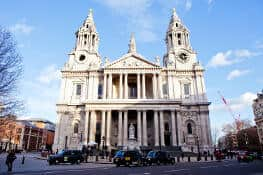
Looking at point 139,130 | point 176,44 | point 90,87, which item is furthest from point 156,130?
point 176,44

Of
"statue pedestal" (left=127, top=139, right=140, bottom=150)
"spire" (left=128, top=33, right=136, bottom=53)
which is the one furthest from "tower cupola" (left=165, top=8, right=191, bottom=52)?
"statue pedestal" (left=127, top=139, right=140, bottom=150)

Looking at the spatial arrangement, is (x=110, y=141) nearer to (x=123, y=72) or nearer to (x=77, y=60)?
(x=123, y=72)

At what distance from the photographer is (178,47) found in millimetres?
53438

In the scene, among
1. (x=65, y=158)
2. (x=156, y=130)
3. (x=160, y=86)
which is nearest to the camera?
(x=65, y=158)

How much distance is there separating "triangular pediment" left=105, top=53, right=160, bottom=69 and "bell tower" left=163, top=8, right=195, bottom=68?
18.4 feet

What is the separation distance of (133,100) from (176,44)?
2105 centimetres

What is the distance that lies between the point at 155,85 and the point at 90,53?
58.2 ft

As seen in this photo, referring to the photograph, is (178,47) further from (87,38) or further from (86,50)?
(87,38)

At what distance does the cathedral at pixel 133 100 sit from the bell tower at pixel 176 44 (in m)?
0.24

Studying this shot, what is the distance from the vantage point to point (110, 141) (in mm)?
41438

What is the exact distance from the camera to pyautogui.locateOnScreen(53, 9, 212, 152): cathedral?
40.4 m

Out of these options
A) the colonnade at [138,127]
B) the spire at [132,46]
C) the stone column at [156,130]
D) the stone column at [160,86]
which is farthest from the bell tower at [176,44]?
the colonnade at [138,127]

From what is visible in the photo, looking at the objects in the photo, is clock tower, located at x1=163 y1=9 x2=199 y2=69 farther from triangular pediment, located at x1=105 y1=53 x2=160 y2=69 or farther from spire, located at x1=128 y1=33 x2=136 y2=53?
spire, located at x1=128 y1=33 x2=136 y2=53

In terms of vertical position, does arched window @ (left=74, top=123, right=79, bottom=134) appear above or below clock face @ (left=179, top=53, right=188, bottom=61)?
below
